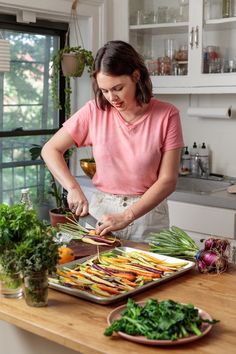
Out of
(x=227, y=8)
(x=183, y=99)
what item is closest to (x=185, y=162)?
(x=183, y=99)

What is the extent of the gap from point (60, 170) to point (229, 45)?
169 cm

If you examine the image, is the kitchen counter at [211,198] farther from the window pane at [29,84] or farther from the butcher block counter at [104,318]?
the butcher block counter at [104,318]

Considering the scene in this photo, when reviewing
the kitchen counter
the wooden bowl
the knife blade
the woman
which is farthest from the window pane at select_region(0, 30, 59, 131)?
the knife blade

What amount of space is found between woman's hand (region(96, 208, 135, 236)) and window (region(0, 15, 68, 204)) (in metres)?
1.66

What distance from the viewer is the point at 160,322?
4.46ft

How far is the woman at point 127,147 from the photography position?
2.27 metres

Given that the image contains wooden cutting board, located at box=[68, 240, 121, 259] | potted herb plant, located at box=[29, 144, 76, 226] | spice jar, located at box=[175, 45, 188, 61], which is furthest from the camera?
spice jar, located at box=[175, 45, 188, 61]

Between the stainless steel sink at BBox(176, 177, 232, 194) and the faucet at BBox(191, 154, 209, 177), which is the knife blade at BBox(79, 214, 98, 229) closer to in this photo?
the stainless steel sink at BBox(176, 177, 232, 194)

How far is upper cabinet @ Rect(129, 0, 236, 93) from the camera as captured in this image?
3.52 meters

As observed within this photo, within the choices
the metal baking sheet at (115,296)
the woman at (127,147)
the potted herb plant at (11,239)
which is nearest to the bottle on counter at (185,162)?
the woman at (127,147)

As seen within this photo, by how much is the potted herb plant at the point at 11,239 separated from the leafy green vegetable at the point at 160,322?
0.33m

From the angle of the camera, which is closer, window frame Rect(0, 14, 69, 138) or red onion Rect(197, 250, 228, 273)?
red onion Rect(197, 250, 228, 273)

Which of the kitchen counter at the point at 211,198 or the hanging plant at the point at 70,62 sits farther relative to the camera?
the hanging plant at the point at 70,62

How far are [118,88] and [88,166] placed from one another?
60.6 inches
